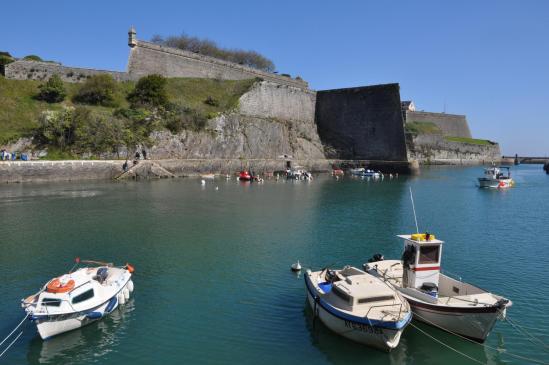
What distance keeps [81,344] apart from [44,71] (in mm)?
52941

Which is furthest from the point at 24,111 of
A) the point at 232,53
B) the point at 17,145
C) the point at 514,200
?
the point at 232,53

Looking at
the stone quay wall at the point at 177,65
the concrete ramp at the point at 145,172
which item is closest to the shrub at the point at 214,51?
the stone quay wall at the point at 177,65

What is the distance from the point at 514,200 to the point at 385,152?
109 feet

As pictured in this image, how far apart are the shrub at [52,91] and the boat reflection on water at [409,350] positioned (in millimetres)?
50008

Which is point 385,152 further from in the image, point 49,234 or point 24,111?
point 49,234

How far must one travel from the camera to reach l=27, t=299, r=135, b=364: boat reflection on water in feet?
32.5

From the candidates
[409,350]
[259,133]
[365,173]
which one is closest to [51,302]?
[409,350]

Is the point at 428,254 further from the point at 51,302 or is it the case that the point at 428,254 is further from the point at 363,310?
the point at 51,302

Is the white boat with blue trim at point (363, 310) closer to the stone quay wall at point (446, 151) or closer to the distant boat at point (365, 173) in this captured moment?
the distant boat at point (365, 173)

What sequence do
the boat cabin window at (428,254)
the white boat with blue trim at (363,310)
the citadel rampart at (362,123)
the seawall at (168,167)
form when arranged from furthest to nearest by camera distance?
the citadel rampart at (362,123) → the seawall at (168,167) → the boat cabin window at (428,254) → the white boat with blue trim at (363,310)

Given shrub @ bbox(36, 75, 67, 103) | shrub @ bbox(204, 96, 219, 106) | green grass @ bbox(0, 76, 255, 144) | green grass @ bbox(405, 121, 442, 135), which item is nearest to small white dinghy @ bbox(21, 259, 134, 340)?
green grass @ bbox(0, 76, 255, 144)

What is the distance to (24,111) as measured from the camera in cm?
4738

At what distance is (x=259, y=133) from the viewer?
66.2 metres

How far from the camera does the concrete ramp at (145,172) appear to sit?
158 ft
